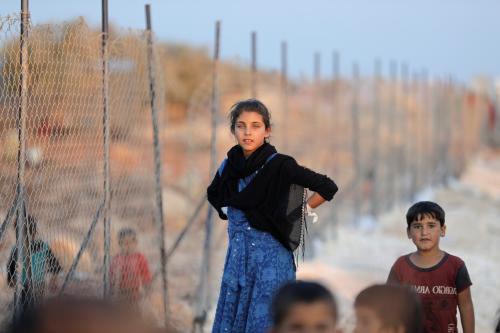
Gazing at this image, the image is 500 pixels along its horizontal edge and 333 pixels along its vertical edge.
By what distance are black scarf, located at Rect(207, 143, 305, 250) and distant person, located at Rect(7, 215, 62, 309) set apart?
1148mm

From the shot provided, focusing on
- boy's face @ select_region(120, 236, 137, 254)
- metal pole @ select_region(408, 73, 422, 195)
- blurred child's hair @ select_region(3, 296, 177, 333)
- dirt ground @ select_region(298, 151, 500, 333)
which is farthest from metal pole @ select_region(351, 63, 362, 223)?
blurred child's hair @ select_region(3, 296, 177, 333)

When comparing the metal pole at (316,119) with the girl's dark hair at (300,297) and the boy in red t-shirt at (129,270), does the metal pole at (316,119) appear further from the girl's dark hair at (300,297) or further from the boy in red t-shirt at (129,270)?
the girl's dark hair at (300,297)

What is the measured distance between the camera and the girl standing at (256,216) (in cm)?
488

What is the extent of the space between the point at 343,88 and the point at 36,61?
42.9 feet

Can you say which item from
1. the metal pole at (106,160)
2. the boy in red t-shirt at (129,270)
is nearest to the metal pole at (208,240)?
the boy in red t-shirt at (129,270)

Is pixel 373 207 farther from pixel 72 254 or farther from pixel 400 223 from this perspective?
pixel 72 254

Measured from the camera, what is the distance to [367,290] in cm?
361

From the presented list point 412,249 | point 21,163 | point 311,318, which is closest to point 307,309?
point 311,318

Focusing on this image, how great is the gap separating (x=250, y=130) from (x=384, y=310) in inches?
63.2

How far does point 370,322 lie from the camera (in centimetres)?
359

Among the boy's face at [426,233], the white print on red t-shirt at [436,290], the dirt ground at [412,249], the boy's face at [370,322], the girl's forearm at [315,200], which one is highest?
the girl's forearm at [315,200]

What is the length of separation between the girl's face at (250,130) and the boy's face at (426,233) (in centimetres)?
94

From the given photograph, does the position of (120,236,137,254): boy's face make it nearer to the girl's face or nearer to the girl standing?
the girl standing

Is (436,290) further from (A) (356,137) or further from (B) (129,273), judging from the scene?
(A) (356,137)
